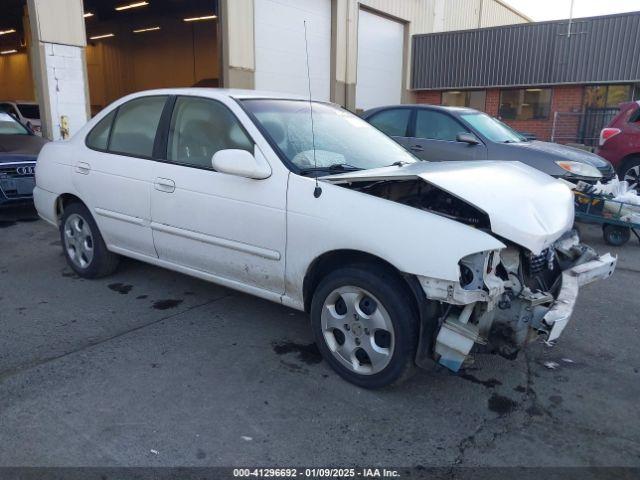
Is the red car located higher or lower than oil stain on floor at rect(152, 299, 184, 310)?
higher

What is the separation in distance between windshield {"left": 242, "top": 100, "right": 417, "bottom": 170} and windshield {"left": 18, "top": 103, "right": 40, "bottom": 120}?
37.6 feet

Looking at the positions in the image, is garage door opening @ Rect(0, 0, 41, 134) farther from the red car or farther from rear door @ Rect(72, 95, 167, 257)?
the red car

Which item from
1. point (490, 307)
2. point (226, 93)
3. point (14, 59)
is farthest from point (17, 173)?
point (14, 59)

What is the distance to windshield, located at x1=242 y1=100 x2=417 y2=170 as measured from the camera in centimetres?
368

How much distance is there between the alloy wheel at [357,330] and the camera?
308cm

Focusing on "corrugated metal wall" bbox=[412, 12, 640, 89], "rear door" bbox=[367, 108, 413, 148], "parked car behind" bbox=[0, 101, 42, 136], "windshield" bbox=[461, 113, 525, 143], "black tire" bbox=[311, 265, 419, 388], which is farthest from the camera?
"corrugated metal wall" bbox=[412, 12, 640, 89]

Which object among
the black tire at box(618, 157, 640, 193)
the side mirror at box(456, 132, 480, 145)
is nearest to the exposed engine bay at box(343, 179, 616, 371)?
the side mirror at box(456, 132, 480, 145)

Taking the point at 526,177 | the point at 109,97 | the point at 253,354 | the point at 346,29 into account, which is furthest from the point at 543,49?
the point at 109,97

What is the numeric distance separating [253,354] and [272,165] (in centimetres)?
129

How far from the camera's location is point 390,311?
9.77ft

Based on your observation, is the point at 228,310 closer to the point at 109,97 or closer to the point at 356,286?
the point at 356,286

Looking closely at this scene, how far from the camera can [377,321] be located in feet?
10.1

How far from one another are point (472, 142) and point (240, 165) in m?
5.20

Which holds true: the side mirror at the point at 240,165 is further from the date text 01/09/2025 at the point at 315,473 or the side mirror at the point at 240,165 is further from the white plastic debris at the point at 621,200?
the white plastic debris at the point at 621,200
